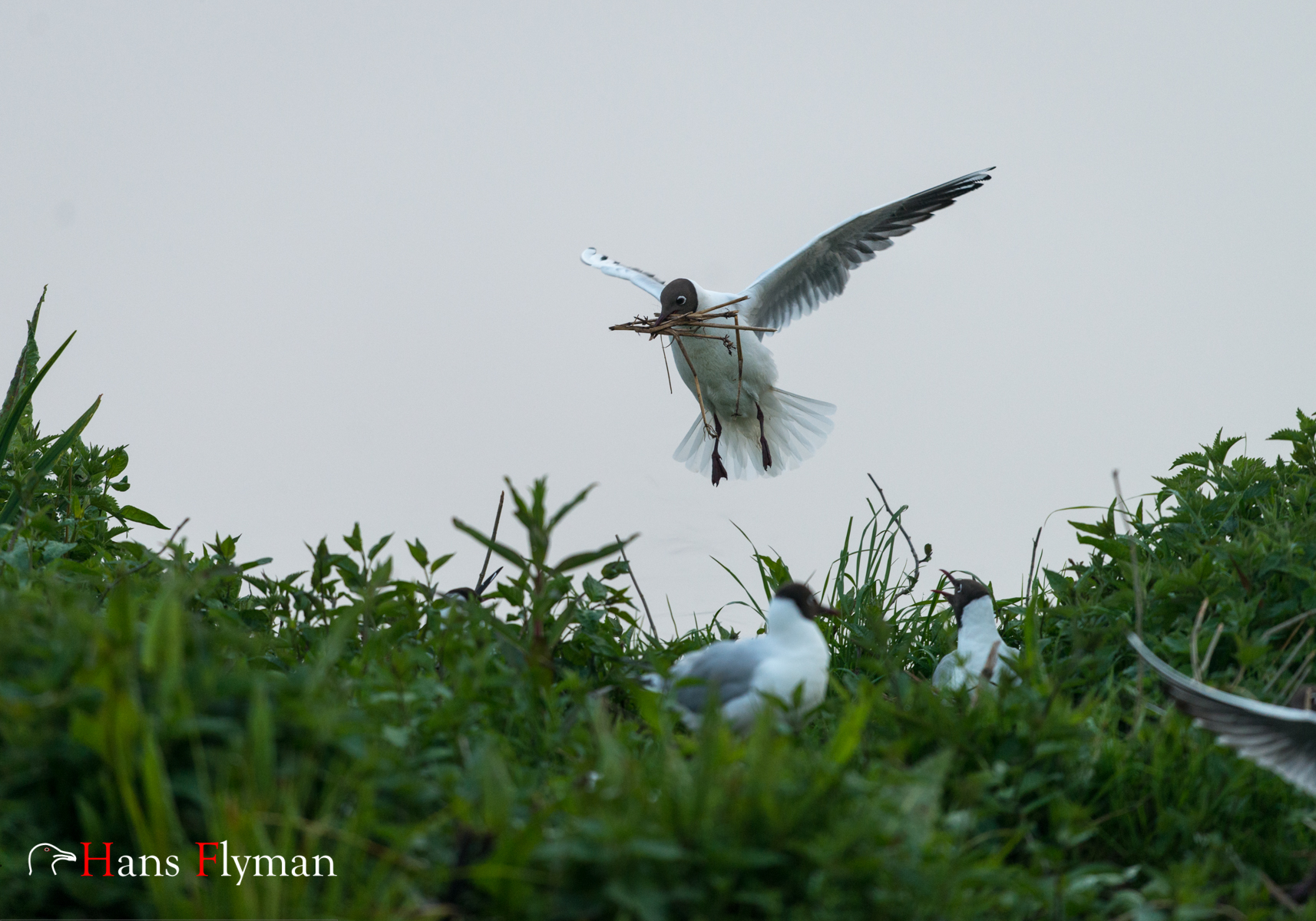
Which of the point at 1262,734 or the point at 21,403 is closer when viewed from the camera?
the point at 1262,734

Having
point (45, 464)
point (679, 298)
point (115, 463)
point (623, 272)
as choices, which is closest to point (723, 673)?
point (45, 464)

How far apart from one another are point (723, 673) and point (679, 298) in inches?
151

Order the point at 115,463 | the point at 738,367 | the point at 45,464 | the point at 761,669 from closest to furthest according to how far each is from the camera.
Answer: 1. the point at 761,669
2. the point at 45,464
3. the point at 115,463
4. the point at 738,367

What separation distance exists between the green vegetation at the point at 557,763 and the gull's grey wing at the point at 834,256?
2.89 metres

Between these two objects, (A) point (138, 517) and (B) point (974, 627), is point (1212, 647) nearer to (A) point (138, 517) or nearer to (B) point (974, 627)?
(B) point (974, 627)

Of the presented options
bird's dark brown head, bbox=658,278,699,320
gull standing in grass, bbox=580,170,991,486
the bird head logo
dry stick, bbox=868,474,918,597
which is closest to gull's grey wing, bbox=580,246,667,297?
gull standing in grass, bbox=580,170,991,486

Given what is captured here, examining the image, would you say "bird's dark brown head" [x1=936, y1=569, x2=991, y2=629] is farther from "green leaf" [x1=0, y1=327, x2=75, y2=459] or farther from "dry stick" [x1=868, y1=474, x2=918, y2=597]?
"green leaf" [x1=0, y1=327, x2=75, y2=459]

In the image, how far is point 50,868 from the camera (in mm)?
1936

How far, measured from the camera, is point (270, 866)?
1746 millimetres

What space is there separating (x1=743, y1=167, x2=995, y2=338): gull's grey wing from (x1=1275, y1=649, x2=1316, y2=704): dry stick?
346cm

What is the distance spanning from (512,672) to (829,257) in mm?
4495

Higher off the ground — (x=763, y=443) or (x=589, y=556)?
(x=763, y=443)

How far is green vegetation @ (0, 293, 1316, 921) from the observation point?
1798 millimetres

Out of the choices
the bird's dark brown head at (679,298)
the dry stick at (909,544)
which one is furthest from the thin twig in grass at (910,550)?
the bird's dark brown head at (679,298)
